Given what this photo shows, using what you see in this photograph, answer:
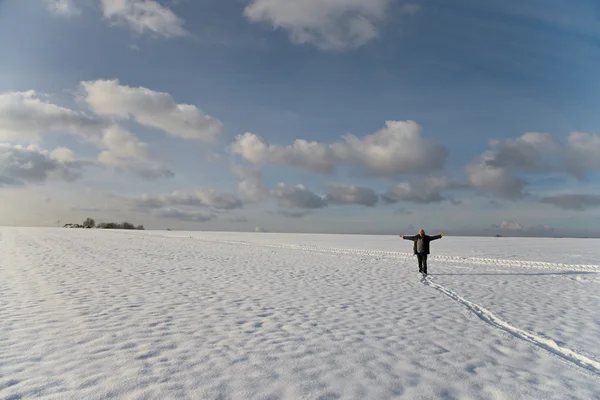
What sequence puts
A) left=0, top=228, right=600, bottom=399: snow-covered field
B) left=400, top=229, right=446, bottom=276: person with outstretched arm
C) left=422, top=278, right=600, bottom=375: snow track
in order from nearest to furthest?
left=0, top=228, right=600, bottom=399: snow-covered field → left=422, top=278, right=600, bottom=375: snow track → left=400, top=229, right=446, bottom=276: person with outstretched arm

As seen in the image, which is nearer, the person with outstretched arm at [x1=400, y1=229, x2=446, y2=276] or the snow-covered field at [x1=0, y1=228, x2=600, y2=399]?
the snow-covered field at [x1=0, y1=228, x2=600, y2=399]

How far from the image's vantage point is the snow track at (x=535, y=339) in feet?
22.2

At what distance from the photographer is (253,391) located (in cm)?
514

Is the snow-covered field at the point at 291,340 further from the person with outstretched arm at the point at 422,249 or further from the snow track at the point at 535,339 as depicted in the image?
the person with outstretched arm at the point at 422,249

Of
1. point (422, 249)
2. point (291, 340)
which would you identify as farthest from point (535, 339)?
point (422, 249)

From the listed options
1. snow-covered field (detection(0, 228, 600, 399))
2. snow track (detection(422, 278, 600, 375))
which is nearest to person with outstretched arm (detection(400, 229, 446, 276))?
snow-covered field (detection(0, 228, 600, 399))

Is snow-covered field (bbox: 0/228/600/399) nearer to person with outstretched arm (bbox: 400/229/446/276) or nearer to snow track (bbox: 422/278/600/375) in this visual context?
snow track (bbox: 422/278/600/375)

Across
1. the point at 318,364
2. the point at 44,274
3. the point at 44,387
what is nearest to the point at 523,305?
the point at 318,364

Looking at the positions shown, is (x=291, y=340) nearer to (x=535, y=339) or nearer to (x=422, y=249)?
(x=535, y=339)

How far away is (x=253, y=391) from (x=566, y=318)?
30.9ft

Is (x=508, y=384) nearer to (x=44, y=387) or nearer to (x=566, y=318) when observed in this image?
→ (x=566, y=318)

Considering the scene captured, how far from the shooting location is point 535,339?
8.14 m

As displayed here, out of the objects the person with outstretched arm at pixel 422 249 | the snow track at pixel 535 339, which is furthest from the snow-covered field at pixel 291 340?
the person with outstretched arm at pixel 422 249

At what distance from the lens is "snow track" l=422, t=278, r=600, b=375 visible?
6770 millimetres
